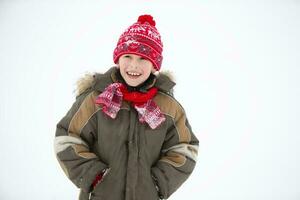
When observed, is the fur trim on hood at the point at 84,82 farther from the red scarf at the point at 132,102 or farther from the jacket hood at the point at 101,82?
the red scarf at the point at 132,102

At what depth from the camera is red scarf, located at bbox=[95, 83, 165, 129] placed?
1.95m

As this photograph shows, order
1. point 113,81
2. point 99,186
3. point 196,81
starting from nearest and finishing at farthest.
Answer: point 99,186, point 113,81, point 196,81

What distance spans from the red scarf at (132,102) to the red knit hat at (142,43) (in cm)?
18

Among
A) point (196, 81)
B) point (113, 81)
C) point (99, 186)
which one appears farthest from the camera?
point (196, 81)

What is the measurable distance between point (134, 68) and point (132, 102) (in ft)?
0.58

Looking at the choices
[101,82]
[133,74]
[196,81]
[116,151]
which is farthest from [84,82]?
[196,81]

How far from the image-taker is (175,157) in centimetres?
208

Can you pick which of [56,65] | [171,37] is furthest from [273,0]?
[56,65]

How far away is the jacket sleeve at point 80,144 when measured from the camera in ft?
6.31

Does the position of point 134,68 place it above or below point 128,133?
above

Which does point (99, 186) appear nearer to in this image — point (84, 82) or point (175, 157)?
point (175, 157)

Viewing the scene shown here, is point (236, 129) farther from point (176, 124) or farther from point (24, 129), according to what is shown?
point (176, 124)

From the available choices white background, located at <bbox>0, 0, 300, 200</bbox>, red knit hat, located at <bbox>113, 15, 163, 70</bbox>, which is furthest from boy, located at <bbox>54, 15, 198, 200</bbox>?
white background, located at <bbox>0, 0, 300, 200</bbox>

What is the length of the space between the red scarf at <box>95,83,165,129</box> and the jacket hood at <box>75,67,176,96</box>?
0.06 meters
